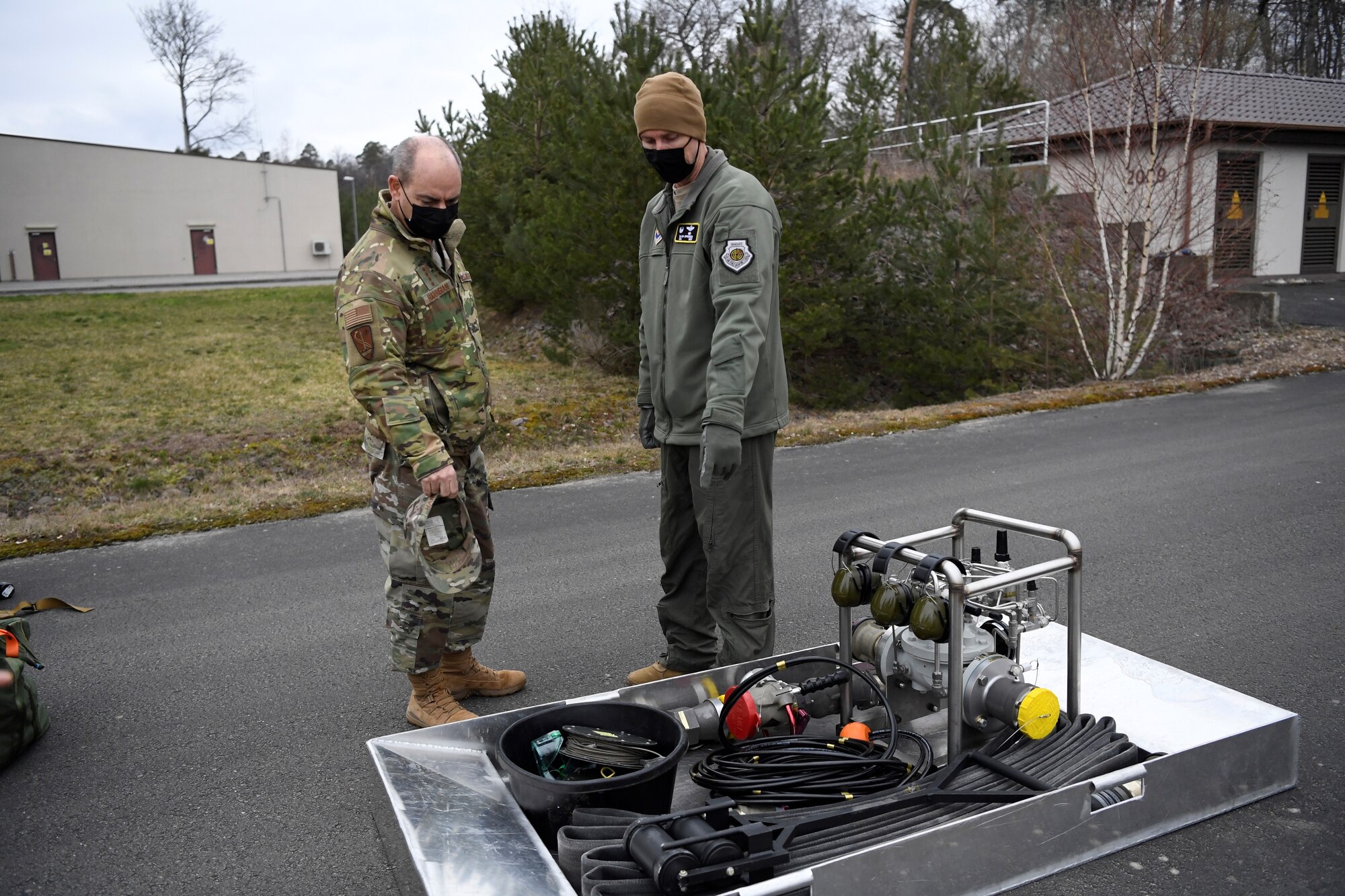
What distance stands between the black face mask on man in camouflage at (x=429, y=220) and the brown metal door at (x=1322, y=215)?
82.2 ft

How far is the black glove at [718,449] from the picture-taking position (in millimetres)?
3352

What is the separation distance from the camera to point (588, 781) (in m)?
2.67

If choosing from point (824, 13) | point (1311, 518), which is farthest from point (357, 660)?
point (824, 13)

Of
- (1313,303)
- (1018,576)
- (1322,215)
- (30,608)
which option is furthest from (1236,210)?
(30,608)

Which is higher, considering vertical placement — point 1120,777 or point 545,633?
point 1120,777

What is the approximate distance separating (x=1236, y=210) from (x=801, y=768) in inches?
547

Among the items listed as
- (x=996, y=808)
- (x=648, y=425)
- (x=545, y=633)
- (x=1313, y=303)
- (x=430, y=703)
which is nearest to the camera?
(x=996, y=808)

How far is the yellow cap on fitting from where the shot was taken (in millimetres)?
2930

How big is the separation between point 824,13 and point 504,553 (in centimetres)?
4022

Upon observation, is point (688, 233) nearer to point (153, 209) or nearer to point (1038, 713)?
point (1038, 713)

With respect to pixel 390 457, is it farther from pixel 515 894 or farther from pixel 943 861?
pixel 943 861

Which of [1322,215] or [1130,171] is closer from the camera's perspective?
[1130,171]

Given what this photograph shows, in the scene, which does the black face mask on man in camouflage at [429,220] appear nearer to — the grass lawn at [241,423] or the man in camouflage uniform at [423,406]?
the man in camouflage uniform at [423,406]

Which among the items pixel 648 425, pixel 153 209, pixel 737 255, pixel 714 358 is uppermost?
pixel 153 209
